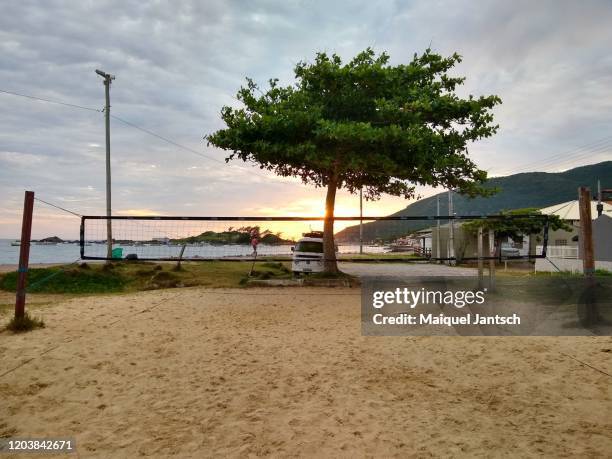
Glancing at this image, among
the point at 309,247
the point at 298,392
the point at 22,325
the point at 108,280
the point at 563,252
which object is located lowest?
the point at 298,392

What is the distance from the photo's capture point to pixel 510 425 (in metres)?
4.62

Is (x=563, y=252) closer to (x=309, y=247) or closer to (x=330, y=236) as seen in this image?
(x=330, y=236)

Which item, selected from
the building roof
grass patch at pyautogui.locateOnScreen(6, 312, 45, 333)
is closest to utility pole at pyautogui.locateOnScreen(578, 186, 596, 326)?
grass patch at pyautogui.locateOnScreen(6, 312, 45, 333)

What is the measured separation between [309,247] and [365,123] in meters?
6.98

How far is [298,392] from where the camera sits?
553cm

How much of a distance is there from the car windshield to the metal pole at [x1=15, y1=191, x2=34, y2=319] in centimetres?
1236

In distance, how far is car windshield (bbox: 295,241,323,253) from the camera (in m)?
19.9

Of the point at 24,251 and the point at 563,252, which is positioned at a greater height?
the point at 563,252

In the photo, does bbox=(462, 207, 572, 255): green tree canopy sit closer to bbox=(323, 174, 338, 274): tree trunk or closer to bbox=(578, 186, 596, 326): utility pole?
bbox=(323, 174, 338, 274): tree trunk

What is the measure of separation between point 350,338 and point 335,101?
1204cm

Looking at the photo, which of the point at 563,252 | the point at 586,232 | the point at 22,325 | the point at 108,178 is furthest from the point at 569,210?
the point at 22,325

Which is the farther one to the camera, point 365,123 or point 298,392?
point 365,123

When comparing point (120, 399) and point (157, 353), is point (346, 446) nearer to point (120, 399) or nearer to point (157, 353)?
point (120, 399)

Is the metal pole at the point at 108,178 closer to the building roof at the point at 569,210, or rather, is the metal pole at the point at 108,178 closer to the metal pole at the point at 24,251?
the metal pole at the point at 24,251
